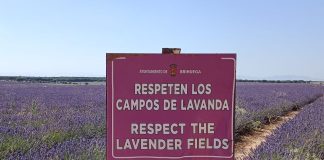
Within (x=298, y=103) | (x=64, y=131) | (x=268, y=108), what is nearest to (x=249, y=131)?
(x=268, y=108)

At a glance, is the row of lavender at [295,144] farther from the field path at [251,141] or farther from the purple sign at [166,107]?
the purple sign at [166,107]

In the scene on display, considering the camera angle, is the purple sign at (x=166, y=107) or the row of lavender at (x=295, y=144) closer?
the purple sign at (x=166, y=107)

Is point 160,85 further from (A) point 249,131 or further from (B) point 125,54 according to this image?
(A) point 249,131

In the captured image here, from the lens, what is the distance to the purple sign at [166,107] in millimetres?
2590

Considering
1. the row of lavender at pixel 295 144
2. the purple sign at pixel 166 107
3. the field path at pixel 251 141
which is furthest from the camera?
the field path at pixel 251 141

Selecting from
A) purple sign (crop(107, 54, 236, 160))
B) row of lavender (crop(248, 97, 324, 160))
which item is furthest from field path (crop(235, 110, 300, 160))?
purple sign (crop(107, 54, 236, 160))

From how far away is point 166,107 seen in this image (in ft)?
8.51

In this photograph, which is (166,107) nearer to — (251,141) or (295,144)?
(295,144)

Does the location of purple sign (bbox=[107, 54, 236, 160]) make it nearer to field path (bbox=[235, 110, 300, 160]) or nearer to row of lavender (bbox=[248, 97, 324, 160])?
row of lavender (bbox=[248, 97, 324, 160])

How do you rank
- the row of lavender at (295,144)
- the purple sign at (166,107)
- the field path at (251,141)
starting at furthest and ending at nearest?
1. the field path at (251,141)
2. the row of lavender at (295,144)
3. the purple sign at (166,107)

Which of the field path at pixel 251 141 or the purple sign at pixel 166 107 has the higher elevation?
the purple sign at pixel 166 107

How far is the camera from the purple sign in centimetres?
259

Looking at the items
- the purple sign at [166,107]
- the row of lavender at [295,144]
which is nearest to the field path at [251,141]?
the row of lavender at [295,144]

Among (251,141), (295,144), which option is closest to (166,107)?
(295,144)
